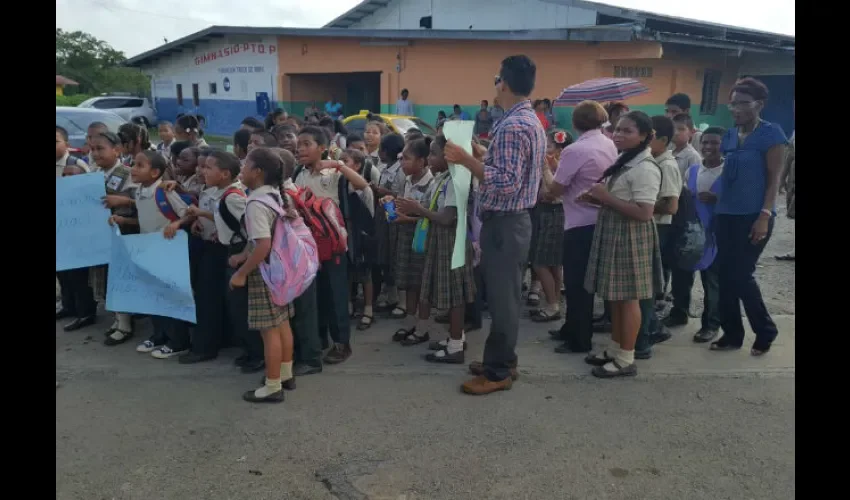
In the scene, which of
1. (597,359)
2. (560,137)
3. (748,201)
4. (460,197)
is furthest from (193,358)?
(748,201)

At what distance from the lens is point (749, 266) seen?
14.8ft

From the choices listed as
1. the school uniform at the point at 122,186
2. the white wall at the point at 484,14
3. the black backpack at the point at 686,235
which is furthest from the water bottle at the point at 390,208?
the white wall at the point at 484,14

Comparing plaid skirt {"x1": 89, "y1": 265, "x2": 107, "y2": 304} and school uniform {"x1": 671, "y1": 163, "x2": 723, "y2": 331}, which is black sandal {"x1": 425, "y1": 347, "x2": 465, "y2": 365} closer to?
school uniform {"x1": 671, "y1": 163, "x2": 723, "y2": 331}

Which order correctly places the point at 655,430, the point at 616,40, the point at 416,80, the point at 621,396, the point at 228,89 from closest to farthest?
the point at 655,430 → the point at 621,396 → the point at 616,40 → the point at 416,80 → the point at 228,89

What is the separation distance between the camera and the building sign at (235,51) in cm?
2155

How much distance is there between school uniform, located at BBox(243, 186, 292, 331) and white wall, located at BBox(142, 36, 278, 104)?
19.0 meters

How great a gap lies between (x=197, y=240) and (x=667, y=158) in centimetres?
355

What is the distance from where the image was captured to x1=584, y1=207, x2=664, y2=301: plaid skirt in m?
4.14

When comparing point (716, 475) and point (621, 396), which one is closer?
point (716, 475)

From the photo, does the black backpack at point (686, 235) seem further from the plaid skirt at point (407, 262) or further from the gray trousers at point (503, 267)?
the plaid skirt at point (407, 262)

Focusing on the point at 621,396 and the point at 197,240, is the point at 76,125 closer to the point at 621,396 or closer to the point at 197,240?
the point at 197,240

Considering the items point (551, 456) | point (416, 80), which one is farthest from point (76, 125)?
point (551, 456)

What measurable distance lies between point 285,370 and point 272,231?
3.18 ft

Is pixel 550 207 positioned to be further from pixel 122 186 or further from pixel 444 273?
pixel 122 186
